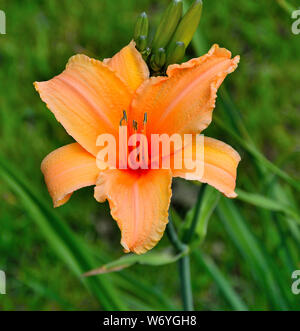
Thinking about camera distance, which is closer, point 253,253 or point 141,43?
point 141,43

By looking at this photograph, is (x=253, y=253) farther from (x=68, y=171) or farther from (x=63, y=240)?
(x=68, y=171)

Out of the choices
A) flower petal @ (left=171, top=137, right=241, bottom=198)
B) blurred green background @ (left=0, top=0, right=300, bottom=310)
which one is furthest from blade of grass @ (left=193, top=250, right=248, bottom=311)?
flower petal @ (left=171, top=137, right=241, bottom=198)

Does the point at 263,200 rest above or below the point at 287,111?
below

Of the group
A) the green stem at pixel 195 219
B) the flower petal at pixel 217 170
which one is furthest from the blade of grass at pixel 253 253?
the flower petal at pixel 217 170

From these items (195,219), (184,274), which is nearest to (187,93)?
(195,219)

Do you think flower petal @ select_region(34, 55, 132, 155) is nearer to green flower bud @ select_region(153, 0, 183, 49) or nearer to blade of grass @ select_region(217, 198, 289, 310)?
green flower bud @ select_region(153, 0, 183, 49)

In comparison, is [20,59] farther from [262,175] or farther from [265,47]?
[262,175]

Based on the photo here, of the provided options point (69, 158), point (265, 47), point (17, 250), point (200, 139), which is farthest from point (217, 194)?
point (265, 47)
